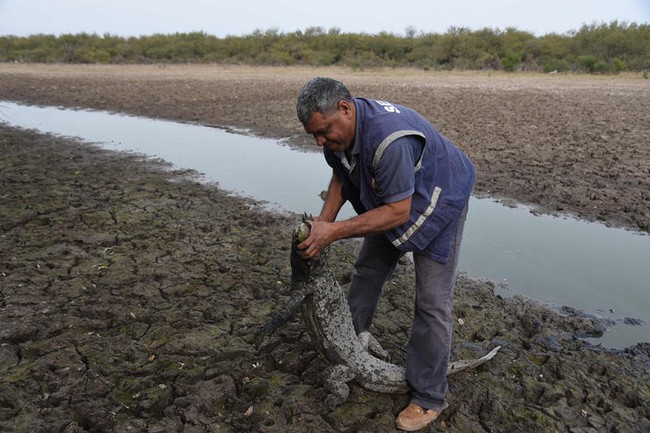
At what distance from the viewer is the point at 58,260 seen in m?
4.72

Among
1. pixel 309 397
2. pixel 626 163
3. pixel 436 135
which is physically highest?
pixel 436 135

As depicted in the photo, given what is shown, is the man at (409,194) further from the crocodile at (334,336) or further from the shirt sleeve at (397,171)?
the crocodile at (334,336)

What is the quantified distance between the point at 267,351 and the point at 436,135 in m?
1.81

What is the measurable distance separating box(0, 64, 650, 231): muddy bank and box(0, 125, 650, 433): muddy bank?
320 cm

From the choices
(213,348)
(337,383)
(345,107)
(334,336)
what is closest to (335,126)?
(345,107)

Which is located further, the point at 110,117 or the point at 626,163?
the point at 110,117

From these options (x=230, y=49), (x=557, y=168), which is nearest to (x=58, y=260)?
(x=557, y=168)

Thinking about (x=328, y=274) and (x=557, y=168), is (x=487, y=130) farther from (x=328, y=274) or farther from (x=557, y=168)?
(x=328, y=274)

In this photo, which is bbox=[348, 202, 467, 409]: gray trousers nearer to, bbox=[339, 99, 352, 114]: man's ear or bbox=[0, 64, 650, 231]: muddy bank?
bbox=[339, 99, 352, 114]: man's ear

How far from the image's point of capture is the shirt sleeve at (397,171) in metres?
2.37

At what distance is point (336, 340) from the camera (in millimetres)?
3006

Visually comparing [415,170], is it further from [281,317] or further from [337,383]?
[337,383]

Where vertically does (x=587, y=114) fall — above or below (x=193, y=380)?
above

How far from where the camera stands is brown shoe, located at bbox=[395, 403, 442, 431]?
2.81 m
